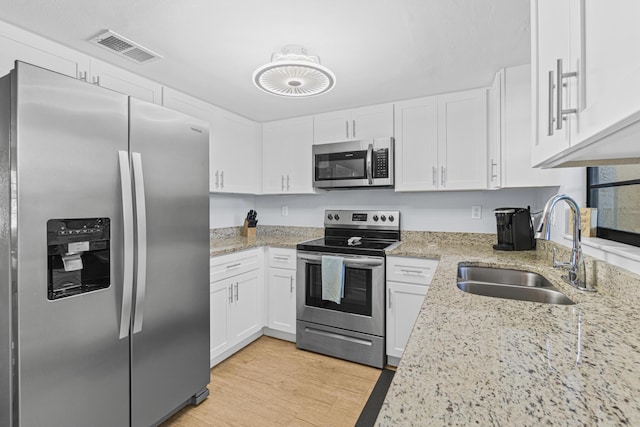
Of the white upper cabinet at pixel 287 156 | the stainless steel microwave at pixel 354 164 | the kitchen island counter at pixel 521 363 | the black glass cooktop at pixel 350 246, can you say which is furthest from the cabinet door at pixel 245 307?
the kitchen island counter at pixel 521 363

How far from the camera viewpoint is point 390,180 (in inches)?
106

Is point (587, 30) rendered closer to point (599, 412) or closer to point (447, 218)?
point (599, 412)

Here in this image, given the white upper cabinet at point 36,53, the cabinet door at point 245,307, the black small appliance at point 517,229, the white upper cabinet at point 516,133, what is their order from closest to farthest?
the white upper cabinet at point 36,53 → the white upper cabinet at point 516,133 → the black small appliance at point 517,229 → the cabinet door at point 245,307

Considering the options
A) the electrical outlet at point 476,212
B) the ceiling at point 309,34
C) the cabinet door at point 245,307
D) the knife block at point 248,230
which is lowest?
the cabinet door at point 245,307

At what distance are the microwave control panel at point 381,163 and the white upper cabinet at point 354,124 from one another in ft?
0.57

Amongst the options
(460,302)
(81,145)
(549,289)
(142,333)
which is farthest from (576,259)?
(81,145)

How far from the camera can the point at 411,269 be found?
236 centimetres

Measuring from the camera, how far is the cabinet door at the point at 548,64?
73cm

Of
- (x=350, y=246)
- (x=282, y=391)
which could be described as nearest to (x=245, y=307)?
(x=282, y=391)

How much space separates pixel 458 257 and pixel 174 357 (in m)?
1.83

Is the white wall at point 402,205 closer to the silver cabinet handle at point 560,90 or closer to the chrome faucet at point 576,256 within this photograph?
the chrome faucet at point 576,256

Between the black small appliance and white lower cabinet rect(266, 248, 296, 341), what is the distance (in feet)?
5.52

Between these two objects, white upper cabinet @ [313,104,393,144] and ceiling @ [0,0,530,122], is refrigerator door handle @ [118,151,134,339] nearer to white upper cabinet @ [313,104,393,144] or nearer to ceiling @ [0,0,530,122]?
ceiling @ [0,0,530,122]

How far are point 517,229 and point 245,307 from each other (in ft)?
7.30
